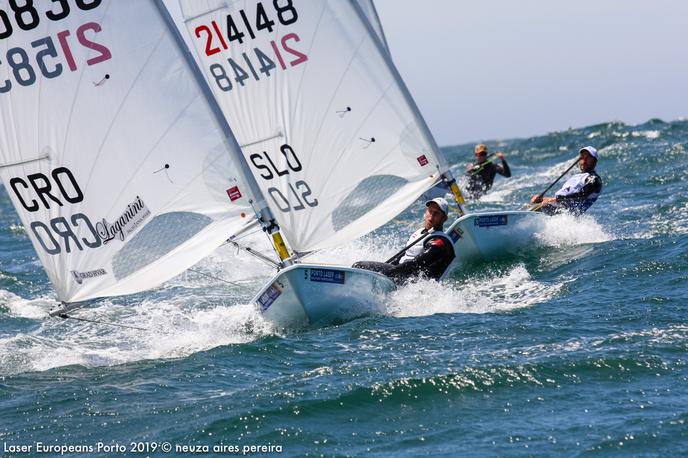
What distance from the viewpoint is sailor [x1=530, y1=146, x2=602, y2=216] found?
1262cm

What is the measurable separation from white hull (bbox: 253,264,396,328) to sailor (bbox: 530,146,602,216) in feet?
13.9

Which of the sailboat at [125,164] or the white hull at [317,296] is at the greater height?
the sailboat at [125,164]

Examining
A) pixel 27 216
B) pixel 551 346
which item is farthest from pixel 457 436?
pixel 27 216

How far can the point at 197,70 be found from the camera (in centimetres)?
867

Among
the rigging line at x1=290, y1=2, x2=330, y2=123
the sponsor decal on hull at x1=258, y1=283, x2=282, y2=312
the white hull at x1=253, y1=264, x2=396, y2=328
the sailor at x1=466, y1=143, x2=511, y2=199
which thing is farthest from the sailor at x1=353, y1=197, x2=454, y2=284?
the sailor at x1=466, y1=143, x2=511, y2=199

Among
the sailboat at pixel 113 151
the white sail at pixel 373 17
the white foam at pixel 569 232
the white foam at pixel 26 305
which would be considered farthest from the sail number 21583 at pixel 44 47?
the white foam at pixel 569 232

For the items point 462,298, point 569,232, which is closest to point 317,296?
point 462,298

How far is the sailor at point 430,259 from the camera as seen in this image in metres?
9.68

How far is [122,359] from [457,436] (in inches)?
145

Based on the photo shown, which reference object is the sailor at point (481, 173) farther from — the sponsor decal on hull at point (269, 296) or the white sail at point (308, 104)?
the sponsor decal on hull at point (269, 296)

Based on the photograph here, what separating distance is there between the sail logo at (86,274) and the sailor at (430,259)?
8.41 ft

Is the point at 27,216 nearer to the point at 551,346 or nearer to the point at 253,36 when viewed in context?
the point at 253,36

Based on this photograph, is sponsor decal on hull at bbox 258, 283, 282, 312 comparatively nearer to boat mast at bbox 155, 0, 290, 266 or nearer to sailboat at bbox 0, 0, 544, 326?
sailboat at bbox 0, 0, 544, 326

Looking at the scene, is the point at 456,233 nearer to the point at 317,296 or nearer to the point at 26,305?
the point at 317,296
